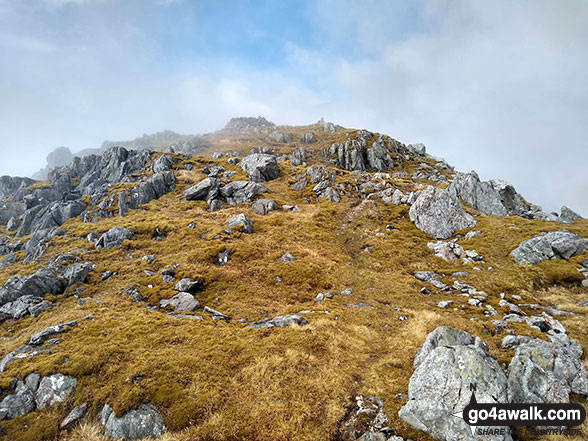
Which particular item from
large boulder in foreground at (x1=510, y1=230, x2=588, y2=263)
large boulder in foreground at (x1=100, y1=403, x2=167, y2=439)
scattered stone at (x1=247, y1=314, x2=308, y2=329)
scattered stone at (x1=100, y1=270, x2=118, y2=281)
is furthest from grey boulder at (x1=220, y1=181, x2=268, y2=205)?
large boulder in foreground at (x1=510, y1=230, x2=588, y2=263)

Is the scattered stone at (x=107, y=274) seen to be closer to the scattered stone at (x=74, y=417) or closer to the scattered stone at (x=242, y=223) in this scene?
the scattered stone at (x=242, y=223)

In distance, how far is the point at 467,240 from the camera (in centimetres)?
4603

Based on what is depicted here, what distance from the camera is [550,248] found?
3797cm

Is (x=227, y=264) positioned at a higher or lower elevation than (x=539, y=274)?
higher

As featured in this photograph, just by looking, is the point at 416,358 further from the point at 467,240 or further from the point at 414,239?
the point at 467,240

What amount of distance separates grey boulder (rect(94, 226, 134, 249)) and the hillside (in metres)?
0.23

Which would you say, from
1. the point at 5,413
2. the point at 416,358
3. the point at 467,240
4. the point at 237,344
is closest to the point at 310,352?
the point at 237,344

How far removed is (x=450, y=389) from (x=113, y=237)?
5248 centimetres

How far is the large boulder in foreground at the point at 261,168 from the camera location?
84875 millimetres

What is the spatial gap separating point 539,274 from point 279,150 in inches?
5656

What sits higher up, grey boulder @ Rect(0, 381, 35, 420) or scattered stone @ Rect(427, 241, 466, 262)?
scattered stone @ Rect(427, 241, 466, 262)

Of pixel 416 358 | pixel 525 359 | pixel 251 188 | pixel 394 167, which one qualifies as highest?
pixel 394 167

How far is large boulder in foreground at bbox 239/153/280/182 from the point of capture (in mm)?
84875

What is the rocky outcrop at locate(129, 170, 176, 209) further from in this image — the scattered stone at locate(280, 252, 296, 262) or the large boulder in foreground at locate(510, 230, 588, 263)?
the large boulder in foreground at locate(510, 230, 588, 263)
